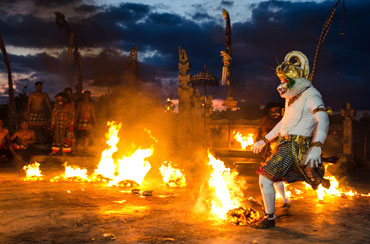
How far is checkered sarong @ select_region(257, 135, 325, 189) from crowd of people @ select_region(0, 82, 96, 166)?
327 inches

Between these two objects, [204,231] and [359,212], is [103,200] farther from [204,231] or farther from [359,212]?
[359,212]

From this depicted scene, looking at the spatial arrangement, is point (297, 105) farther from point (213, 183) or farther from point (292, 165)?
point (213, 183)

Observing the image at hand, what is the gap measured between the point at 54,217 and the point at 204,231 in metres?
2.19

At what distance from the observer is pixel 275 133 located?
16.2ft

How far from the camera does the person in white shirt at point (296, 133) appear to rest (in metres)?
4.28

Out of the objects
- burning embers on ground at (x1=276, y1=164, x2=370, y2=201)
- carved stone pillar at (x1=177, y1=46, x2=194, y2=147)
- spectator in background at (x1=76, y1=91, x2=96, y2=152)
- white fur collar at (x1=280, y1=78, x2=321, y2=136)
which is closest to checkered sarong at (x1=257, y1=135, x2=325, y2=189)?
white fur collar at (x1=280, y1=78, x2=321, y2=136)

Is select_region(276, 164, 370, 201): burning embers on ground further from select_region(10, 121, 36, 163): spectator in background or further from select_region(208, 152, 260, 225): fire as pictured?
select_region(10, 121, 36, 163): spectator in background

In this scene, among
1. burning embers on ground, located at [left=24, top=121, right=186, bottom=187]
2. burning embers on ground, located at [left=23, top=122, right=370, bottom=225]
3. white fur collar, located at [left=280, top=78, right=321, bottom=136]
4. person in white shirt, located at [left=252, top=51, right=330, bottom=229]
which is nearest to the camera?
person in white shirt, located at [left=252, top=51, right=330, bottom=229]

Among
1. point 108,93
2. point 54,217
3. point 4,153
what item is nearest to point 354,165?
point 54,217

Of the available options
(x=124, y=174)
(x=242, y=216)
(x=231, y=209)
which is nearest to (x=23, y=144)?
(x=124, y=174)

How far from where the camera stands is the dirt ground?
402 centimetres

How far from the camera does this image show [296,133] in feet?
14.6

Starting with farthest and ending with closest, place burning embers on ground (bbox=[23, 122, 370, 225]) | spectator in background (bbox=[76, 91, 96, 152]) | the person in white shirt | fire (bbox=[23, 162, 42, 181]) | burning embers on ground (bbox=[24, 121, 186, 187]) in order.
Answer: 1. spectator in background (bbox=[76, 91, 96, 152])
2. fire (bbox=[23, 162, 42, 181])
3. burning embers on ground (bbox=[24, 121, 186, 187])
4. burning embers on ground (bbox=[23, 122, 370, 225])
5. the person in white shirt

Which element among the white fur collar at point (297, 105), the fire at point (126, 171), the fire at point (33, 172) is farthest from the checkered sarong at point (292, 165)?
the fire at point (33, 172)
